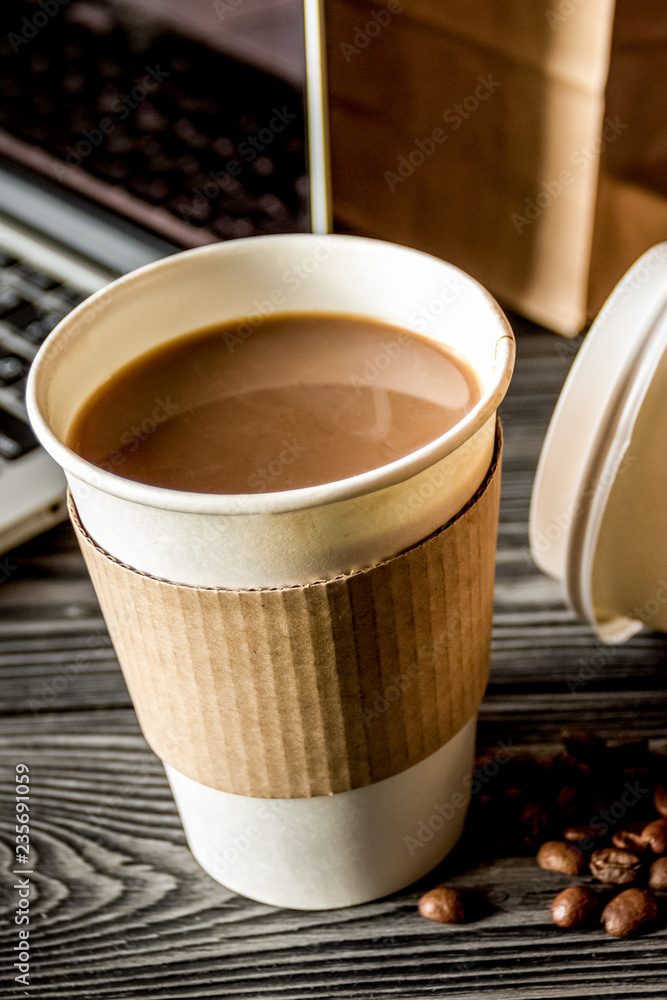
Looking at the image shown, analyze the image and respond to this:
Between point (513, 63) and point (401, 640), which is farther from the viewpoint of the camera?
point (513, 63)

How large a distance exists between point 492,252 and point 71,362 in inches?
26.8

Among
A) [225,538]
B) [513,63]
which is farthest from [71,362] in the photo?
[513,63]

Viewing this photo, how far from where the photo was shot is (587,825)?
0.67 m

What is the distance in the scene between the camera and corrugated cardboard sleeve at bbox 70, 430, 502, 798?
49 centimetres

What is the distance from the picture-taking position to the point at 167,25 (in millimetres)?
923

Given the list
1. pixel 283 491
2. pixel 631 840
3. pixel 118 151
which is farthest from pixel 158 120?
pixel 631 840

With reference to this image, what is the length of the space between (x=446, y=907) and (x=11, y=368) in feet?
2.08

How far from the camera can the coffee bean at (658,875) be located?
2.06ft

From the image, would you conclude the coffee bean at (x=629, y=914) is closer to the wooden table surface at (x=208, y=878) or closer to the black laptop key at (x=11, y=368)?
the wooden table surface at (x=208, y=878)

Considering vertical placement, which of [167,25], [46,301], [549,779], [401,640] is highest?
[167,25]

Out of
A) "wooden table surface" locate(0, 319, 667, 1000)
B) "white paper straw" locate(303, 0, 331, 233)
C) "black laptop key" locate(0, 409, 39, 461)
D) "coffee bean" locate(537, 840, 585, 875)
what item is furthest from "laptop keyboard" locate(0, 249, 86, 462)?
"coffee bean" locate(537, 840, 585, 875)

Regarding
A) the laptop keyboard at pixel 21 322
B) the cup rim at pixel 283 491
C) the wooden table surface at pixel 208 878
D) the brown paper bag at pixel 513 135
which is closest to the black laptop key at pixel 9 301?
the laptop keyboard at pixel 21 322

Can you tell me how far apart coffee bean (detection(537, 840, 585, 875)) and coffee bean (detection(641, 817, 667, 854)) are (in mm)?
43

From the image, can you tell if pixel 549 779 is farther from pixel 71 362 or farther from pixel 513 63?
pixel 513 63
